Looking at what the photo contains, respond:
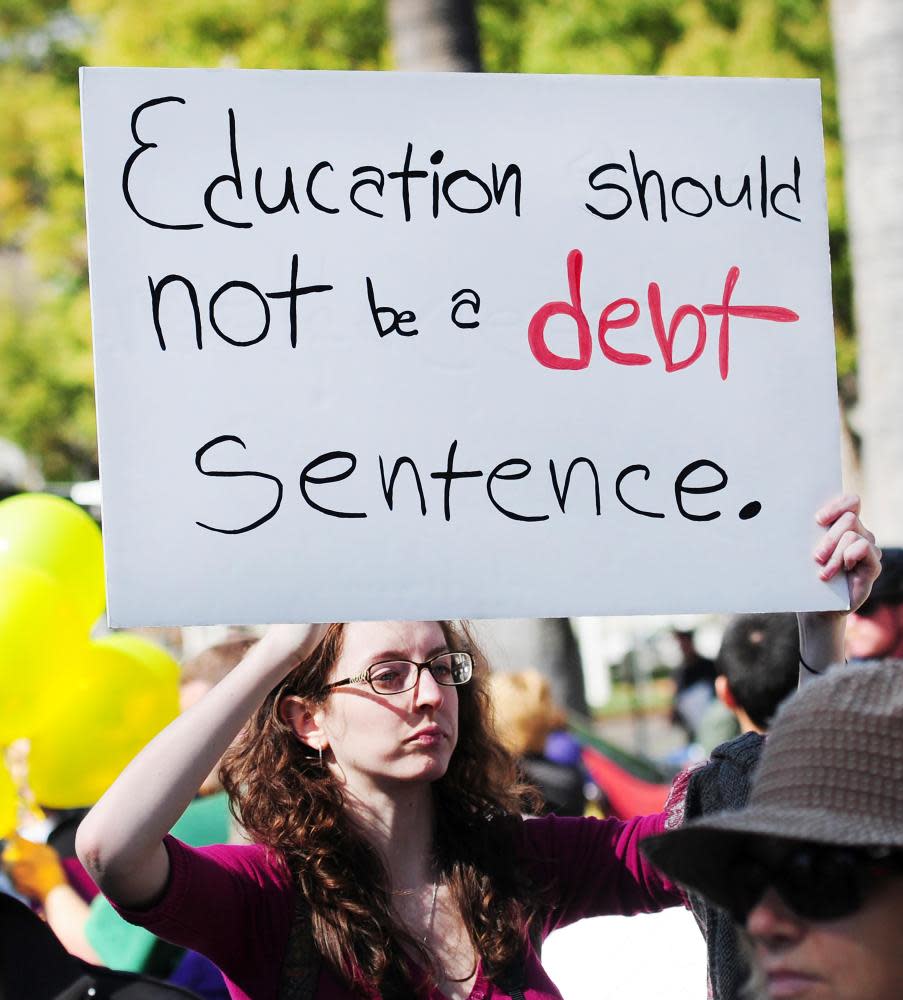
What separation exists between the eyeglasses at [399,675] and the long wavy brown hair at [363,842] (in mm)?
65

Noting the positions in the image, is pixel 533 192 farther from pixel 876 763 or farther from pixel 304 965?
pixel 304 965

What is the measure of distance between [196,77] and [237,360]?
0.39 metres

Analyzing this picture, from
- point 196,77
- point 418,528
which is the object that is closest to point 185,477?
point 418,528

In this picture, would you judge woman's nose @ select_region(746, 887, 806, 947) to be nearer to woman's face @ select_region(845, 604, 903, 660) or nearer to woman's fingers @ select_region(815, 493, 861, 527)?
woman's fingers @ select_region(815, 493, 861, 527)

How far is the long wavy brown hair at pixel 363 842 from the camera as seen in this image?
89.7 inches

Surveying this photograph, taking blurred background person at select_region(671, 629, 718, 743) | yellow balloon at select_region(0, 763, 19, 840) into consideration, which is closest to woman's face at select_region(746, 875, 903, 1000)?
yellow balloon at select_region(0, 763, 19, 840)

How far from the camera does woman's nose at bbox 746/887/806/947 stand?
164 cm

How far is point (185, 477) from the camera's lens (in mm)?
2117

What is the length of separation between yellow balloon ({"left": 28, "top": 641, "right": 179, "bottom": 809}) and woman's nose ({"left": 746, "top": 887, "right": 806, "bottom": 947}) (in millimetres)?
2258

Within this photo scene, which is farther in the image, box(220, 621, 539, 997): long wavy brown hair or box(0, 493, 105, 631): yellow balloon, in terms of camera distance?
box(0, 493, 105, 631): yellow balloon

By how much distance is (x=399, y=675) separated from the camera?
96.7 inches

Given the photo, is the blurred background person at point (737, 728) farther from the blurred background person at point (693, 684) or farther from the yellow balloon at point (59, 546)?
the blurred background person at point (693, 684)

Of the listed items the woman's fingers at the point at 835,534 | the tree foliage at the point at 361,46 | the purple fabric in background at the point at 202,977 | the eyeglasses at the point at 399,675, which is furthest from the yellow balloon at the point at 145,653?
the tree foliage at the point at 361,46

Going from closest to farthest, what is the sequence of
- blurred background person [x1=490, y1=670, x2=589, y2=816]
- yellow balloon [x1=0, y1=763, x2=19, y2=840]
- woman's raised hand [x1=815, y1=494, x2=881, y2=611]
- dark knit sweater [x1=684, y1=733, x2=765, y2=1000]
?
dark knit sweater [x1=684, y1=733, x2=765, y2=1000] < woman's raised hand [x1=815, y1=494, x2=881, y2=611] < yellow balloon [x1=0, y1=763, x2=19, y2=840] < blurred background person [x1=490, y1=670, x2=589, y2=816]
